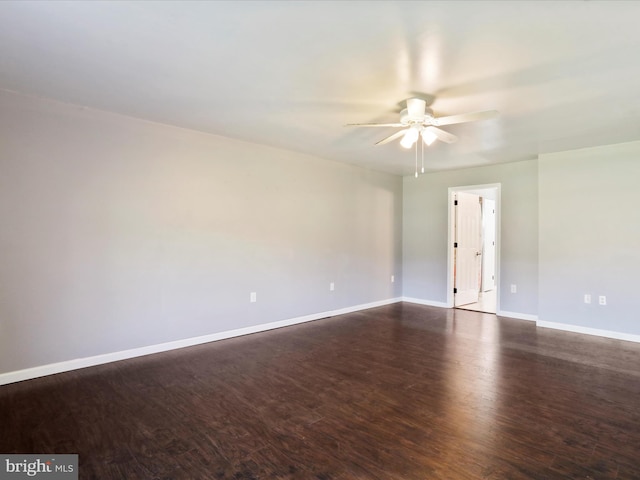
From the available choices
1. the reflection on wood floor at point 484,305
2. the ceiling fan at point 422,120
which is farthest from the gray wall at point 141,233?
the reflection on wood floor at point 484,305

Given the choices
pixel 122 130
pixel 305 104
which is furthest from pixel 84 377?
pixel 305 104

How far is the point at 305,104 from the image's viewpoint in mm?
3057

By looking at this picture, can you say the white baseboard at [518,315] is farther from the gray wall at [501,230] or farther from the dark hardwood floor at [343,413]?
the dark hardwood floor at [343,413]

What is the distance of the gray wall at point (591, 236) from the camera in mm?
4223

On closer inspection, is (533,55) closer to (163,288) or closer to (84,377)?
(163,288)

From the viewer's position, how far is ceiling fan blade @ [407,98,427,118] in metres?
2.80

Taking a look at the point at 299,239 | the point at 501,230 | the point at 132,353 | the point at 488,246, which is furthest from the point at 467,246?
the point at 132,353

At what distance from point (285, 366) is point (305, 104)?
96.4 inches

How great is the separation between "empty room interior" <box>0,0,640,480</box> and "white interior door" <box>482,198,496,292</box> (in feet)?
7.79

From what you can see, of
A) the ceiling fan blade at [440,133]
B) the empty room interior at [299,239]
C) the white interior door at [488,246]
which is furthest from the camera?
the white interior door at [488,246]

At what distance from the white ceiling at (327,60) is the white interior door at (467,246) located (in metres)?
2.73

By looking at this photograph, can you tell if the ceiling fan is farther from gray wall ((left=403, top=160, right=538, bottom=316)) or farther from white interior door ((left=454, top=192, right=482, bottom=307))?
white interior door ((left=454, top=192, right=482, bottom=307))

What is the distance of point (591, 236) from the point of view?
448 centimetres

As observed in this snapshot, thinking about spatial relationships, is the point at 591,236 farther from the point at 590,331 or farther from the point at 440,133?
the point at 440,133
